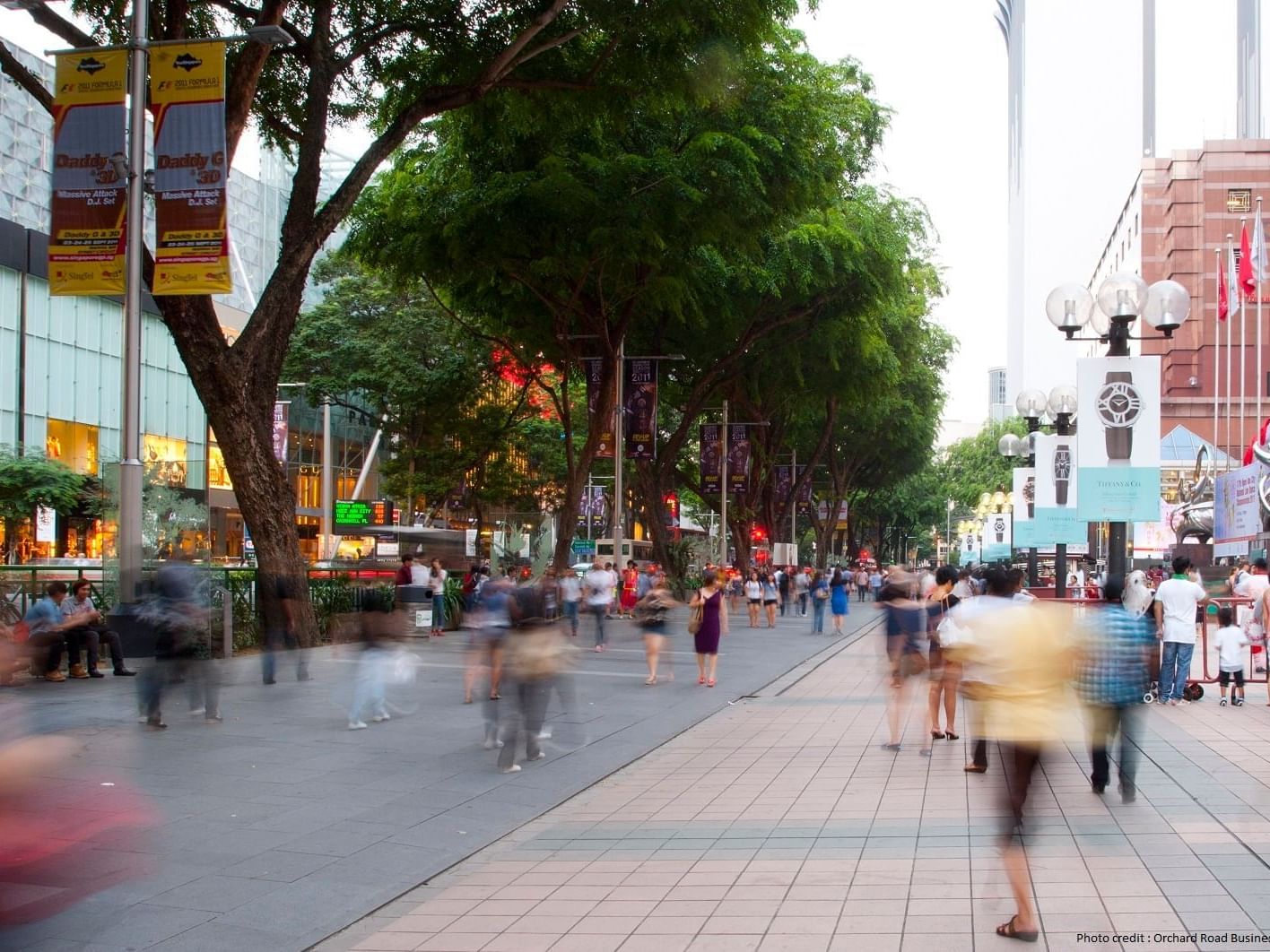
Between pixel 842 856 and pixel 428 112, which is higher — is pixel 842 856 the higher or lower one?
the lower one

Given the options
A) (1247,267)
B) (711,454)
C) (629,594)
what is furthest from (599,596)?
(1247,267)

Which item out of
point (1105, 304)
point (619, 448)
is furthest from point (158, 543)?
point (1105, 304)

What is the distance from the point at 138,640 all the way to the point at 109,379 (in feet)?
118

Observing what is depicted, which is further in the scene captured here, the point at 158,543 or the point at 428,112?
the point at 158,543

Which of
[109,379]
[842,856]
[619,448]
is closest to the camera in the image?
[842,856]

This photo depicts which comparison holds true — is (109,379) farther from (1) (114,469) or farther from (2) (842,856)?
(2) (842,856)

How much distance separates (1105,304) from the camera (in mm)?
14250

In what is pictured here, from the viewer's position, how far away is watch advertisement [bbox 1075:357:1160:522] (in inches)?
500

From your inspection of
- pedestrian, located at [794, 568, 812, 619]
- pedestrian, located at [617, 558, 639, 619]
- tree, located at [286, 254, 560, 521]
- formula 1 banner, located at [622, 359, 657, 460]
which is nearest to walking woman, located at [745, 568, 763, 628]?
pedestrian, located at [617, 558, 639, 619]

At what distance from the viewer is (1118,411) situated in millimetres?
12773

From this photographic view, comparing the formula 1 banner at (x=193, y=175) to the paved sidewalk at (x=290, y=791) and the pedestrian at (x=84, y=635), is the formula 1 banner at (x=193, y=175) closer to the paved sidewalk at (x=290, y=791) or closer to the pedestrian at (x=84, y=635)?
the pedestrian at (x=84, y=635)

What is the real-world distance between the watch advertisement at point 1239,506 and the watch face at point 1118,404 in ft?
16.7

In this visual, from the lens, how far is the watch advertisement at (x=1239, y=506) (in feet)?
→ 55.2

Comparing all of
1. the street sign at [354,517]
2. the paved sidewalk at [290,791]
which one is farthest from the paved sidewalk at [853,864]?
the street sign at [354,517]
